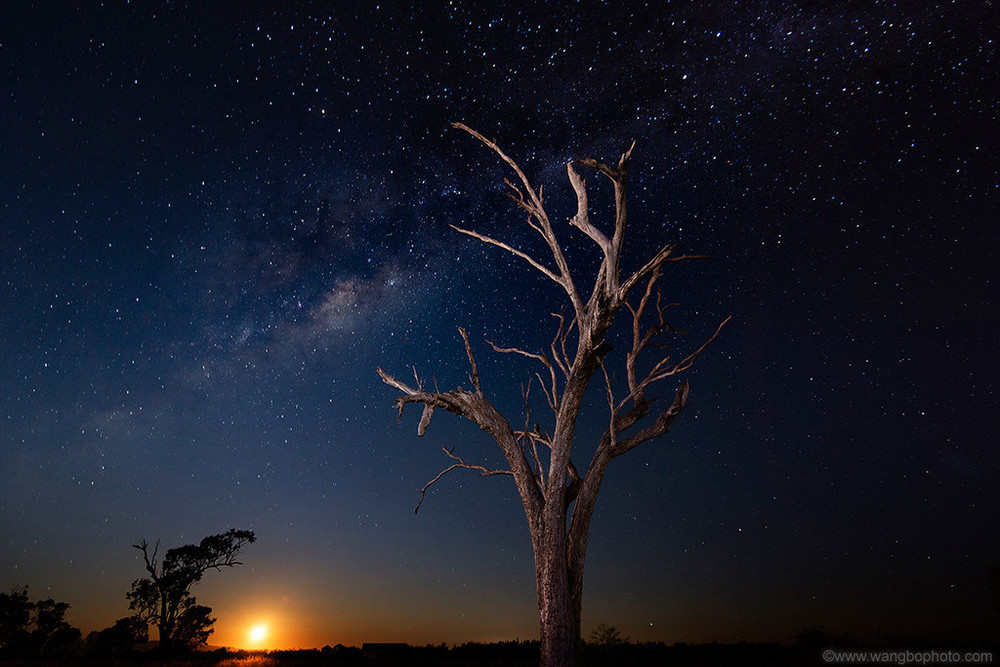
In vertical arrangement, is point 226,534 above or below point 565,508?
above

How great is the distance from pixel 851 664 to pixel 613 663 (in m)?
5.79

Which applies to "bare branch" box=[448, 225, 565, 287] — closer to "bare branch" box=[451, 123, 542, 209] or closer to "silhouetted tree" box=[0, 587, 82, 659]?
"bare branch" box=[451, 123, 542, 209]

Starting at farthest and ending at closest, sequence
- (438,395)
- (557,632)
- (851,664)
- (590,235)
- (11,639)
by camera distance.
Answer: (11,639)
(851,664)
(438,395)
(590,235)
(557,632)

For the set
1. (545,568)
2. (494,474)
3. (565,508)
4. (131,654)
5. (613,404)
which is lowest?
(131,654)

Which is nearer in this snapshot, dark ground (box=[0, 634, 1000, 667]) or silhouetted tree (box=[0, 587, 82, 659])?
dark ground (box=[0, 634, 1000, 667])

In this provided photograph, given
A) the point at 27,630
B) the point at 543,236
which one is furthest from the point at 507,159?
the point at 27,630

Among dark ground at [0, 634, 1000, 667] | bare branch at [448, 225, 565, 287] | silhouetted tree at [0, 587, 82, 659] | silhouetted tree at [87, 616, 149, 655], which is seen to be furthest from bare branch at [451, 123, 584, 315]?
silhouetted tree at [0, 587, 82, 659]

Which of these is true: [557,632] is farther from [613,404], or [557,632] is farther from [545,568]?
[613,404]

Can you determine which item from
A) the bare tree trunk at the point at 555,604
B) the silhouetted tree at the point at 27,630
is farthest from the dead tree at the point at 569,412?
the silhouetted tree at the point at 27,630

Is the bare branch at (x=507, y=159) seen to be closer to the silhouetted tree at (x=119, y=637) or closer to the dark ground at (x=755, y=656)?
the dark ground at (x=755, y=656)

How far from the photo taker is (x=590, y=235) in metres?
7.75

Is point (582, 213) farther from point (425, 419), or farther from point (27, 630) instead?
point (27, 630)

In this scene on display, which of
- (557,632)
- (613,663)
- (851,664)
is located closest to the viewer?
(557,632)

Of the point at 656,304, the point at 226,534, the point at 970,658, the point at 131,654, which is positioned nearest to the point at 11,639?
the point at 226,534
